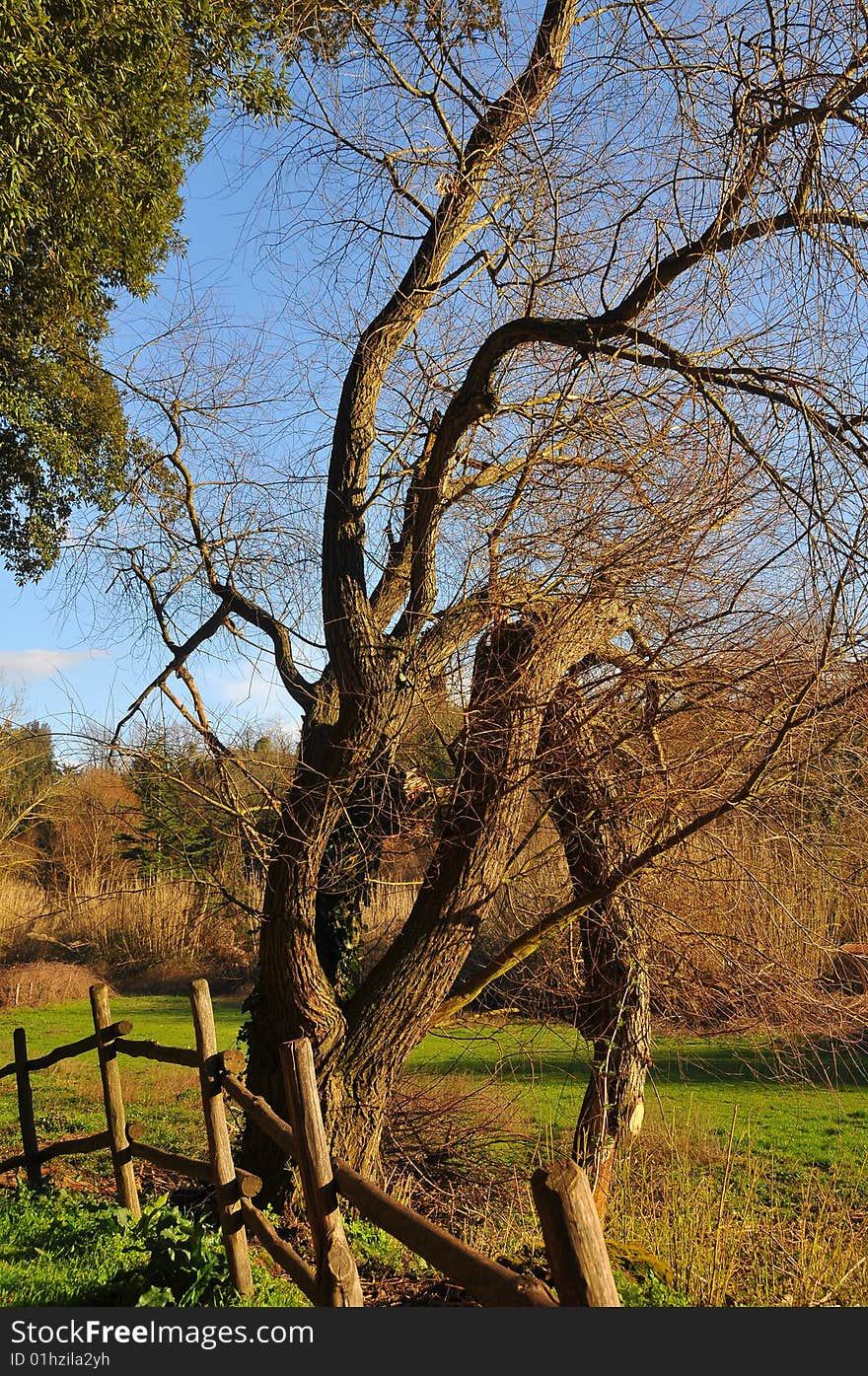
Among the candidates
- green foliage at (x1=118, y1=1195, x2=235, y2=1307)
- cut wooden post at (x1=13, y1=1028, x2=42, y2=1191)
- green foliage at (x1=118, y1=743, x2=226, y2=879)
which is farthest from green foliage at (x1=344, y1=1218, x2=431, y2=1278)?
cut wooden post at (x1=13, y1=1028, x2=42, y2=1191)

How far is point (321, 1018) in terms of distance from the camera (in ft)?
21.4

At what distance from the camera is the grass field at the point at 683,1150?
19.3 ft

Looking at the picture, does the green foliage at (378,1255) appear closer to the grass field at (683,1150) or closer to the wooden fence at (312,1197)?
the grass field at (683,1150)

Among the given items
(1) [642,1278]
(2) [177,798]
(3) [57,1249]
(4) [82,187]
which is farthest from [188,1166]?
(4) [82,187]

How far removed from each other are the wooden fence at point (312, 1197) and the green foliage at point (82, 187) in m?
4.49

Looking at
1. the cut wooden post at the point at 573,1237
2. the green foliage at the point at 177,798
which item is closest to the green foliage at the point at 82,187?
the green foliage at the point at 177,798

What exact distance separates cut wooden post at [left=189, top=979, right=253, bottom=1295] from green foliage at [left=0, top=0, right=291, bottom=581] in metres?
4.21

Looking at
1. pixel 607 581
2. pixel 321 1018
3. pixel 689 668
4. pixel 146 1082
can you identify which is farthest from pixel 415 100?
pixel 146 1082

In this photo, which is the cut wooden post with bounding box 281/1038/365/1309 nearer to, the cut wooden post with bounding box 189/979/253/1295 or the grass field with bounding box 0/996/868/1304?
the cut wooden post with bounding box 189/979/253/1295

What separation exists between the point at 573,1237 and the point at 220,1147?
11.1 ft

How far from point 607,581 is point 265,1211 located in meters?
4.18

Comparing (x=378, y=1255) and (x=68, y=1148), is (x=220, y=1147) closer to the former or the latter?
(x=378, y=1255)

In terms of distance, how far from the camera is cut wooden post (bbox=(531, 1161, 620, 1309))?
7.63 ft

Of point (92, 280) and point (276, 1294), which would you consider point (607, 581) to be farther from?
point (92, 280)
